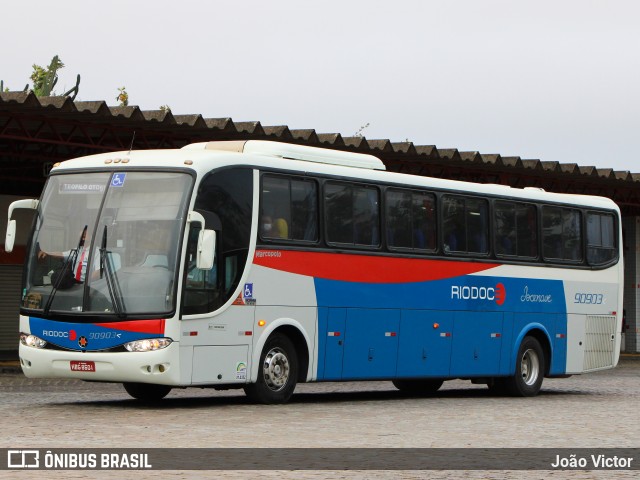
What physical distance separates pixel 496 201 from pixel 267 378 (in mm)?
6101

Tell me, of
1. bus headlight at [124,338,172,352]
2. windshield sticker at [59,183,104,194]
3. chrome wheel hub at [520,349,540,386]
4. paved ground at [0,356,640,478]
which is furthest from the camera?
chrome wheel hub at [520,349,540,386]

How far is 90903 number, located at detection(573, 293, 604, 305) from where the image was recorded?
2444 centimetres

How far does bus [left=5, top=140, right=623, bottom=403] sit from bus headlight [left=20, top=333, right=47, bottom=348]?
0.04 meters

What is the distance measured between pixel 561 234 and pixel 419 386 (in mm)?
3509

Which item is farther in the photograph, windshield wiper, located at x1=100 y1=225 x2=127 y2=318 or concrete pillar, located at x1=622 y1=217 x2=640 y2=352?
concrete pillar, located at x1=622 y1=217 x2=640 y2=352

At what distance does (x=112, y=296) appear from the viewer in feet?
55.4

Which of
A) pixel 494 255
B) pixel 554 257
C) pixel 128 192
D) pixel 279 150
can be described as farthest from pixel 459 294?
pixel 128 192

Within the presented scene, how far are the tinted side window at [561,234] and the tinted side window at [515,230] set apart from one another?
1.01 feet

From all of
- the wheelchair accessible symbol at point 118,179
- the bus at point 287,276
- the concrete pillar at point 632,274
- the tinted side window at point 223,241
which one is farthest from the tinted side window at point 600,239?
the concrete pillar at point 632,274

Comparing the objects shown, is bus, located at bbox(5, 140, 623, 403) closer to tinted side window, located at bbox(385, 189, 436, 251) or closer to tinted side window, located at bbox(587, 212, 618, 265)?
tinted side window, located at bbox(385, 189, 436, 251)

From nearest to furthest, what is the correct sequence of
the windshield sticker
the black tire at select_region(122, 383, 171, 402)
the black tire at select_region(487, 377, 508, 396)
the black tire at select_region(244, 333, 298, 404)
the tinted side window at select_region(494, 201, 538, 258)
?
the windshield sticker → the black tire at select_region(244, 333, 298, 404) → the black tire at select_region(122, 383, 171, 402) → the tinted side window at select_region(494, 201, 538, 258) → the black tire at select_region(487, 377, 508, 396)

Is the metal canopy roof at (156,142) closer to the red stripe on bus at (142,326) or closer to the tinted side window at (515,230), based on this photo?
the tinted side window at (515,230)

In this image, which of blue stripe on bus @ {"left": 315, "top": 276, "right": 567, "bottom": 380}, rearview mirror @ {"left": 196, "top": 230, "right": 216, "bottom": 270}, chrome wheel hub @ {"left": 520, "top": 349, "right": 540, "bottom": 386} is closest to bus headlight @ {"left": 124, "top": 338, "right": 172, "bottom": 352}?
rearview mirror @ {"left": 196, "top": 230, "right": 216, "bottom": 270}

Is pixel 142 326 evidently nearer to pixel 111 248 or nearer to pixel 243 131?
pixel 111 248
